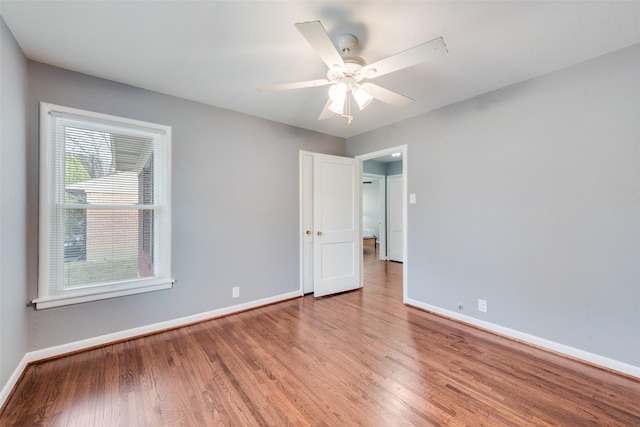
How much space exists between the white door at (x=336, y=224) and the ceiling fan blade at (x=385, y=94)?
1751mm

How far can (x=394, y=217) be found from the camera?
254 inches

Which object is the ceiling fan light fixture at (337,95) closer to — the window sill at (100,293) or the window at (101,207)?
the window at (101,207)

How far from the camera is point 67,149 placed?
2.28 meters

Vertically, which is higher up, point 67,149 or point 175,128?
point 175,128

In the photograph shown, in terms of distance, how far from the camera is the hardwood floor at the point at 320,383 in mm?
1562

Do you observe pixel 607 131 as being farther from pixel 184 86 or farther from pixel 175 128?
pixel 175 128

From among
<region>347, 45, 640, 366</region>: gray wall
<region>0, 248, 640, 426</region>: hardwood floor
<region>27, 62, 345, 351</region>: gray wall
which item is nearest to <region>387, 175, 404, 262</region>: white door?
<region>27, 62, 345, 351</region>: gray wall

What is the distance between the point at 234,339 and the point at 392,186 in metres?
5.13

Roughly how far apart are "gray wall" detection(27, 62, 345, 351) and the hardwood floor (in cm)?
31

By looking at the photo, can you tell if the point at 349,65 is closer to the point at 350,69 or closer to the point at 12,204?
the point at 350,69

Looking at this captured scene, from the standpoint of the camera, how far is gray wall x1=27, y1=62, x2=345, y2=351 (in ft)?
7.31

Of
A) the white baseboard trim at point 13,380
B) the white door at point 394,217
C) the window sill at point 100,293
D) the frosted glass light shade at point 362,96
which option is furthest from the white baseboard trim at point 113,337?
the white door at point 394,217

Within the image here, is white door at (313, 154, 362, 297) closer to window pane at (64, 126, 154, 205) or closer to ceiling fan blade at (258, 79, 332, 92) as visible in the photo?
ceiling fan blade at (258, 79, 332, 92)

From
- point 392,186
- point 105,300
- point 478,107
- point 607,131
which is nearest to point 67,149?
point 105,300
